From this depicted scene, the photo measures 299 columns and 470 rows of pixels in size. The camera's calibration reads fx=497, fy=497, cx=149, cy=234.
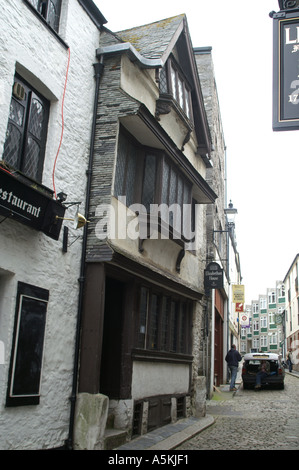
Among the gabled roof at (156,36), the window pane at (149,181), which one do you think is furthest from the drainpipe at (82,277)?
the window pane at (149,181)

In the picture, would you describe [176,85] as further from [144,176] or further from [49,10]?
[49,10]

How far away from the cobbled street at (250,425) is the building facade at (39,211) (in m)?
3.05

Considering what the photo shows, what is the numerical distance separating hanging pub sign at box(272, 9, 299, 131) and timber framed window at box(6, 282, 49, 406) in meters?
4.10

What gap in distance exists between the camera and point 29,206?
6414mm

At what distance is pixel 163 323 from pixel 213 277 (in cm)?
364

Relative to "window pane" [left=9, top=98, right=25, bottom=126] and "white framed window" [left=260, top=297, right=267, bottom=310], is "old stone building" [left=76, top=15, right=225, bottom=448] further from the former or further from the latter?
"white framed window" [left=260, top=297, right=267, bottom=310]

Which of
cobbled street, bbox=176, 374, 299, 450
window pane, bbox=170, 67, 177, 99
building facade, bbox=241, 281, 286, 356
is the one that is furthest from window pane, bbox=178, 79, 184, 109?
building facade, bbox=241, 281, 286, 356

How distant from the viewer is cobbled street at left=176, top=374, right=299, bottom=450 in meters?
8.77

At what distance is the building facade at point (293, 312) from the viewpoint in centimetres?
4553

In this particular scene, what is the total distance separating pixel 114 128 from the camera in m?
8.91

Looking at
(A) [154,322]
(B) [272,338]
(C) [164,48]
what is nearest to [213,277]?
(A) [154,322]

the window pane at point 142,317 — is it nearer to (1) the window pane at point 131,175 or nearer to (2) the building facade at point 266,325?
(1) the window pane at point 131,175

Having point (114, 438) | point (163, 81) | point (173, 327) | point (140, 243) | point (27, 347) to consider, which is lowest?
point (114, 438)
